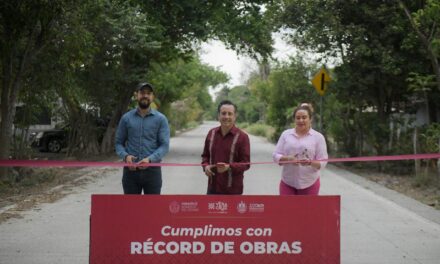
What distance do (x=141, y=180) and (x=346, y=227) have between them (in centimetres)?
371

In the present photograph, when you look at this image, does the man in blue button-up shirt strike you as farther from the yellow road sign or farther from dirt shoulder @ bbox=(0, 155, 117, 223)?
the yellow road sign

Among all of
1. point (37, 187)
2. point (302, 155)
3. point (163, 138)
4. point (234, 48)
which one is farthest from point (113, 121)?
point (302, 155)

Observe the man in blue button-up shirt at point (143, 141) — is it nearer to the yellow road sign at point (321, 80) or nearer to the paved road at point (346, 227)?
the paved road at point (346, 227)

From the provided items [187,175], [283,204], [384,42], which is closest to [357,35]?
[384,42]

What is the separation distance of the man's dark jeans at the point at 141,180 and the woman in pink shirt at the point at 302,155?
1.28m

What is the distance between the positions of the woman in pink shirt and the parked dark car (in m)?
19.8

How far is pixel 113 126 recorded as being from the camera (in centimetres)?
2358

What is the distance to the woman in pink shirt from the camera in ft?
18.7

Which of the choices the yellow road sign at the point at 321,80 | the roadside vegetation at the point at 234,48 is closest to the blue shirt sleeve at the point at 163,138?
the roadside vegetation at the point at 234,48

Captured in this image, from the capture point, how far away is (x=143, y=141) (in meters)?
5.85

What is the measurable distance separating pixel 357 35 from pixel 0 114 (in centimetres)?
982

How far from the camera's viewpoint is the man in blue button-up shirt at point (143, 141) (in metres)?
5.80

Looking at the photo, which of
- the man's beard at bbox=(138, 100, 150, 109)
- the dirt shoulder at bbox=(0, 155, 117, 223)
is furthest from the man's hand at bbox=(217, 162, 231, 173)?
the dirt shoulder at bbox=(0, 155, 117, 223)

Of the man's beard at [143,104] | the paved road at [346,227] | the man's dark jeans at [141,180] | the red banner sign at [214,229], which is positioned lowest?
the paved road at [346,227]
